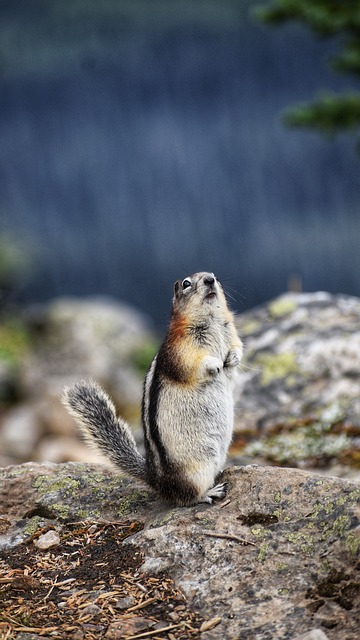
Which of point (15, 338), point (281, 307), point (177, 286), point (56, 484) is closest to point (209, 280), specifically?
point (177, 286)

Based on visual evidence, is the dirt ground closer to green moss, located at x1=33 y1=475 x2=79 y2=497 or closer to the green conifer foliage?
green moss, located at x1=33 y1=475 x2=79 y2=497

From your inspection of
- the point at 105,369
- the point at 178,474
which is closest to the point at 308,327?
the point at 178,474

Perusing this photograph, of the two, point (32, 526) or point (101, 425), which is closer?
point (32, 526)

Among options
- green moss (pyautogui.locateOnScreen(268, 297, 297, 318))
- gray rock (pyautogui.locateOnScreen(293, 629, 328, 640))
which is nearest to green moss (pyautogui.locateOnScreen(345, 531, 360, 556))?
gray rock (pyautogui.locateOnScreen(293, 629, 328, 640))

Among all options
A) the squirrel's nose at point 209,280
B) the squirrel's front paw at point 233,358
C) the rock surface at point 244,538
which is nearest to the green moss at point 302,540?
the rock surface at point 244,538

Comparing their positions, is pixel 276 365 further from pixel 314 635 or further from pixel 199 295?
pixel 314 635

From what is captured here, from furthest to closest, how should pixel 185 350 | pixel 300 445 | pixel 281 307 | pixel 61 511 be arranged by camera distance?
pixel 281 307
pixel 300 445
pixel 185 350
pixel 61 511

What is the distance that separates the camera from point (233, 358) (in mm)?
4578

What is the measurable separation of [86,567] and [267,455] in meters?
2.54

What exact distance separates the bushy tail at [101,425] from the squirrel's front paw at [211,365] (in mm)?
697

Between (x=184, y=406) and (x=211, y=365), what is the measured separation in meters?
0.27

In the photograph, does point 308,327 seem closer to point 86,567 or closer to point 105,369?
point 86,567

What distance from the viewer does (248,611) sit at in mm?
3260

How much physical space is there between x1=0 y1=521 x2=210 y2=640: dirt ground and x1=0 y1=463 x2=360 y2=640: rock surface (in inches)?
2.8
